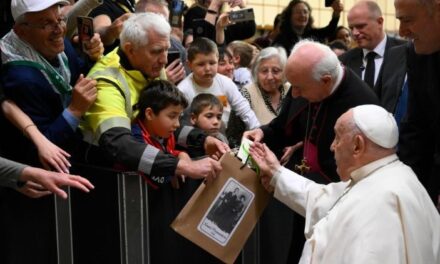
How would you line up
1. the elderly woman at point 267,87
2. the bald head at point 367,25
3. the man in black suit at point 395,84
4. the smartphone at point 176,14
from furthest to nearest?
the smartphone at point 176,14
the elderly woman at point 267,87
the bald head at point 367,25
the man in black suit at point 395,84

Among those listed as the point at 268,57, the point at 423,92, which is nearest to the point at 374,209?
the point at 423,92

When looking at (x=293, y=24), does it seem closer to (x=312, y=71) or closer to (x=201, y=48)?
(x=201, y=48)

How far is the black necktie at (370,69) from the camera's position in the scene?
524cm

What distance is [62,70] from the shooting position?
384 cm

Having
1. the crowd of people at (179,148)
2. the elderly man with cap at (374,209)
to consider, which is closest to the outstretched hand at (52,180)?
the crowd of people at (179,148)

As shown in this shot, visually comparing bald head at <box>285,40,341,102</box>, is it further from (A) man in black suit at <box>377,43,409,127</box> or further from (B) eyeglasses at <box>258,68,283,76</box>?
(B) eyeglasses at <box>258,68,283,76</box>

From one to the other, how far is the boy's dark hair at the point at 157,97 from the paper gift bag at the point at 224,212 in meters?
0.40

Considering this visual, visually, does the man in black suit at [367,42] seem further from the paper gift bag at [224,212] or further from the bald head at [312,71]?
the paper gift bag at [224,212]

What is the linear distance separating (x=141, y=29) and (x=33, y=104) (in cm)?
67

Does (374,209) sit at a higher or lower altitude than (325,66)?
lower

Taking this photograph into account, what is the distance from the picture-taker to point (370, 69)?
209 inches

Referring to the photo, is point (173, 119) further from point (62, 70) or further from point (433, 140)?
point (433, 140)

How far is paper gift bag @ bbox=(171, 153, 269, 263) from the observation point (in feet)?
12.0

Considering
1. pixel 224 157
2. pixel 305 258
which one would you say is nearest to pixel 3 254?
pixel 224 157
